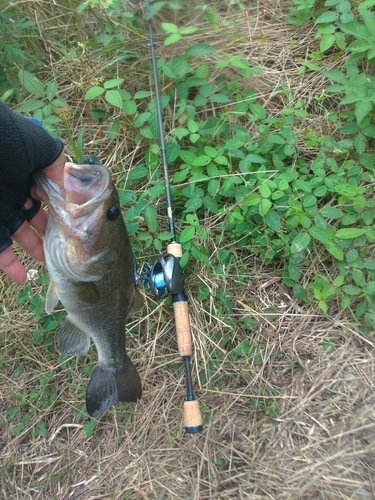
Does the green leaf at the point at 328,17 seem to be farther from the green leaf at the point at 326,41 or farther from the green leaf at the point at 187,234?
the green leaf at the point at 187,234

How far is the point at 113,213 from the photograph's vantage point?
201cm

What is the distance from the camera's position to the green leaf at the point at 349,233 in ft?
8.41

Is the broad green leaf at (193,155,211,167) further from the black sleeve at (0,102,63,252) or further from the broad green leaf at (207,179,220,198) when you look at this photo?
the black sleeve at (0,102,63,252)

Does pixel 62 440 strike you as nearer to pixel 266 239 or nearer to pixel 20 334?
pixel 20 334

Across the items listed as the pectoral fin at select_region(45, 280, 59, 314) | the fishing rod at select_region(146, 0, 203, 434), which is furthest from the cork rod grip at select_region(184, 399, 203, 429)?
the pectoral fin at select_region(45, 280, 59, 314)

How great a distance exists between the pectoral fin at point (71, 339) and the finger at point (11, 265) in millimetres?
397

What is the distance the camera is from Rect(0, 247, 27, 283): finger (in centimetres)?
233

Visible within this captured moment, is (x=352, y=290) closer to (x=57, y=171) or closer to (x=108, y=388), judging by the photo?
(x=108, y=388)

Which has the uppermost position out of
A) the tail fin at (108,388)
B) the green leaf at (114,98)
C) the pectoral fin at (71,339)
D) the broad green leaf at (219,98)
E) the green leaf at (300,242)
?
the green leaf at (114,98)

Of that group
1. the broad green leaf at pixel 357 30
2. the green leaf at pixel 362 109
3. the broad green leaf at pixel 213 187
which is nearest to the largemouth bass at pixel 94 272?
the broad green leaf at pixel 213 187

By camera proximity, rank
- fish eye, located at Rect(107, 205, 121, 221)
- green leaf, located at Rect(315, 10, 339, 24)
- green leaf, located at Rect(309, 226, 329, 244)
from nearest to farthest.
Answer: fish eye, located at Rect(107, 205, 121, 221)
green leaf, located at Rect(309, 226, 329, 244)
green leaf, located at Rect(315, 10, 339, 24)

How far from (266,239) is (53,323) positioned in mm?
1647

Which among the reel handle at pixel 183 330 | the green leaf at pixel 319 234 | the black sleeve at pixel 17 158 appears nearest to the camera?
the black sleeve at pixel 17 158

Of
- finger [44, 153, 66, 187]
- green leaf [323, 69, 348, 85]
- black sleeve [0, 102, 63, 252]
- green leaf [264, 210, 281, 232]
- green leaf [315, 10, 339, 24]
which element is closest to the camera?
black sleeve [0, 102, 63, 252]
